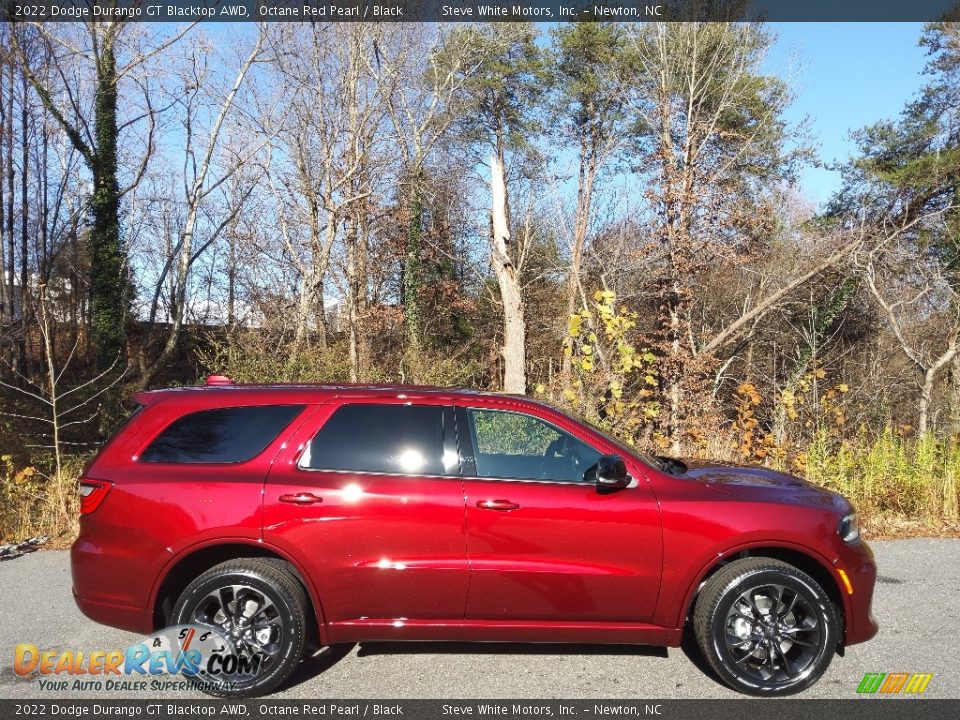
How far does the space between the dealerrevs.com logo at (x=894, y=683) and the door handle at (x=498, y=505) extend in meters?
2.17

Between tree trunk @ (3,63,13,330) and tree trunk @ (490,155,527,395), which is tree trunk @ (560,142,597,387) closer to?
tree trunk @ (490,155,527,395)

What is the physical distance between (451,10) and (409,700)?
25426mm

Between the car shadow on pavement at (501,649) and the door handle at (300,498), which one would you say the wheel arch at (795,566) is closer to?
the car shadow on pavement at (501,649)

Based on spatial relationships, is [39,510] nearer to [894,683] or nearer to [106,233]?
[894,683]

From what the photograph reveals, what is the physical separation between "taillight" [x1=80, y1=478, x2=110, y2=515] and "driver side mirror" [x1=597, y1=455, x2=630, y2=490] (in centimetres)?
276

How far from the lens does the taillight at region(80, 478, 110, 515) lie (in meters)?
3.93

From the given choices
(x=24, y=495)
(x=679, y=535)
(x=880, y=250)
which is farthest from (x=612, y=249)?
(x=679, y=535)

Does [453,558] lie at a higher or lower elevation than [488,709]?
higher

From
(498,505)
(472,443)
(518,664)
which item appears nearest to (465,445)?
(472,443)

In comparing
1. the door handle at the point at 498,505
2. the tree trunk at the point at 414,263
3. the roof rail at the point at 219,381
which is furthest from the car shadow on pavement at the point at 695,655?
the tree trunk at the point at 414,263

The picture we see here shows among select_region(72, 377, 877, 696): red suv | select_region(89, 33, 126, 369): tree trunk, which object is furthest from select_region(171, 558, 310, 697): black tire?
select_region(89, 33, 126, 369): tree trunk

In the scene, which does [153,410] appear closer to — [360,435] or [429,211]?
[360,435]

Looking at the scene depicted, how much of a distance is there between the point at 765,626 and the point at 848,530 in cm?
74

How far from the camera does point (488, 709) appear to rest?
3650mm
